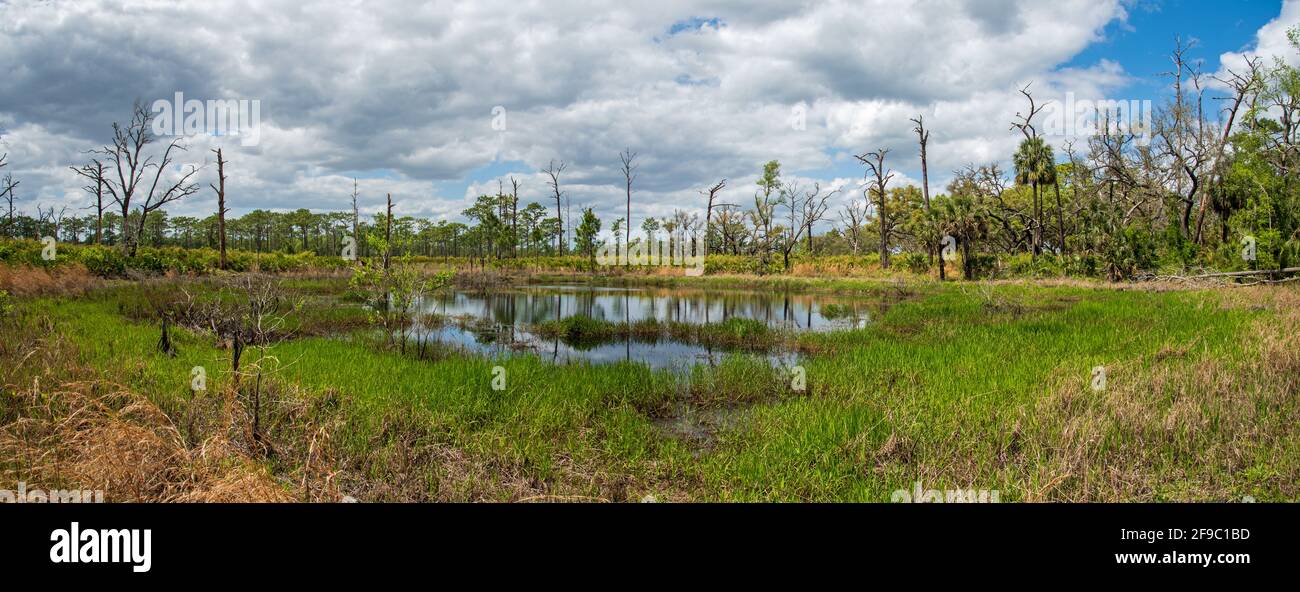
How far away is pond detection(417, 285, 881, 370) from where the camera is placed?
14.2 meters

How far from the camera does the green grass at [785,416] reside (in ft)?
18.0

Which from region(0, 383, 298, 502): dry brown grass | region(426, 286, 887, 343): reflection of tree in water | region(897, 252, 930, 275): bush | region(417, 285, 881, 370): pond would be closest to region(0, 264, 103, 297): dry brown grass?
region(417, 285, 881, 370): pond

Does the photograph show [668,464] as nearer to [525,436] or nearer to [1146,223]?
[525,436]

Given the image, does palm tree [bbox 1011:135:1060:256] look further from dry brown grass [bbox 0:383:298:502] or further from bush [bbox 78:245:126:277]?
bush [bbox 78:245:126:277]

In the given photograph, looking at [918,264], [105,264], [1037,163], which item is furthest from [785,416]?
[1037,163]

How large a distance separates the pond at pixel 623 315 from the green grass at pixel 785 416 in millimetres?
2834

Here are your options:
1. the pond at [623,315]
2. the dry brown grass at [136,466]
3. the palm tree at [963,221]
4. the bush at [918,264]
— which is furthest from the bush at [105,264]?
the bush at [918,264]

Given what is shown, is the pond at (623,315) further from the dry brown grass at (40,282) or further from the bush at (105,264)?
the bush at (105,264)

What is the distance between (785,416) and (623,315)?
14.7 meters

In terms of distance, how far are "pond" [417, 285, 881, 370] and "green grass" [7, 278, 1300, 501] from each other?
2.83 metres

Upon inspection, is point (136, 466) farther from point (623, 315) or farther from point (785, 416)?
point (623, 315)

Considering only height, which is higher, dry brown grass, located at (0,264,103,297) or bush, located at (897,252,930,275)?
bush, located at (897,252,930,275)

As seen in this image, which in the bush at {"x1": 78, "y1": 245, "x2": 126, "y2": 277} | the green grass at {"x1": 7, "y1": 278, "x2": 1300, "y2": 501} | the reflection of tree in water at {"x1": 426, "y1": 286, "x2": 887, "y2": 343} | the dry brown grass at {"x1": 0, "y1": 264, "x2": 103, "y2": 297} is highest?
the bush at {"x1": 78, "y1": 245, "x2": 126, "y2": 277}
